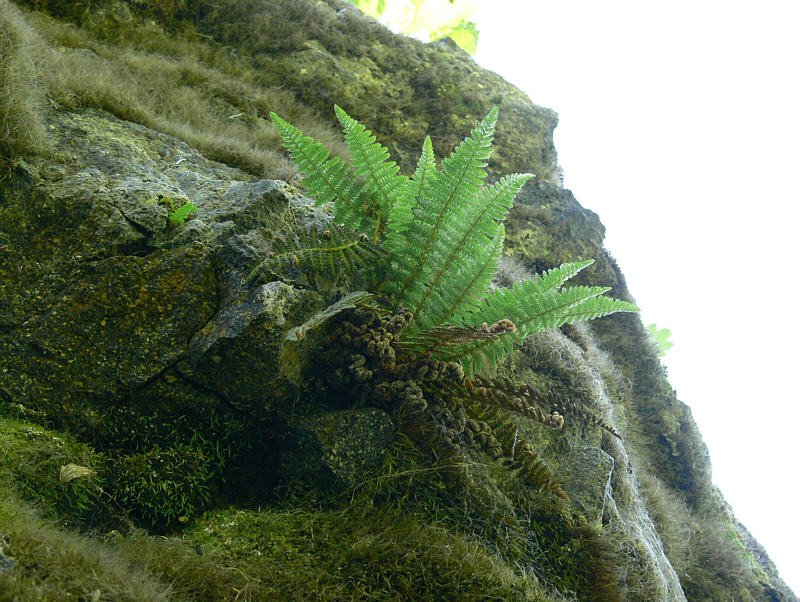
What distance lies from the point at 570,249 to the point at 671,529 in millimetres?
2496

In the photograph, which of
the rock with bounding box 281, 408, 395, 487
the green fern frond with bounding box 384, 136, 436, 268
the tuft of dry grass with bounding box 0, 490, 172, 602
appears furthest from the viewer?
the green fern frond with bounding box 384, 136, 436, 268

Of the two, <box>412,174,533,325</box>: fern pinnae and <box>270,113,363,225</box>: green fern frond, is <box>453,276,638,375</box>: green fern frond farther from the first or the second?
<box>270,113,363,225</box>: green fern frond

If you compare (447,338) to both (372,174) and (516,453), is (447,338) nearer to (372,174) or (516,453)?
(516,453)

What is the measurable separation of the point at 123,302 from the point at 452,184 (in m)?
1.42

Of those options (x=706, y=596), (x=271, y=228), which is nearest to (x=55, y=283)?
(x=271, y=228)

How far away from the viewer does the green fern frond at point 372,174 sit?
257 centimetres

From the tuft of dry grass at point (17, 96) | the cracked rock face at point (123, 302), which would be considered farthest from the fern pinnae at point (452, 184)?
the tuft of dry grass at point (17, 96)

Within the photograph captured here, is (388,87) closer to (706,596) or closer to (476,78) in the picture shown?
(476,78)

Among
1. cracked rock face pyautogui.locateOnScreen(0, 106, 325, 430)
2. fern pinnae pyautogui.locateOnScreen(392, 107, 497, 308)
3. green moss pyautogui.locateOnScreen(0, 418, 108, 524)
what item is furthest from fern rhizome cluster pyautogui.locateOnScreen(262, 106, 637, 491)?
green moss pyautogui.locateOnScreen(0, 418, 108, 524)

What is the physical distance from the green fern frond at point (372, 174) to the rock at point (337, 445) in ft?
2.76

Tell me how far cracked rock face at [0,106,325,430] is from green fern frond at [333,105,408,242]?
0.51 meters

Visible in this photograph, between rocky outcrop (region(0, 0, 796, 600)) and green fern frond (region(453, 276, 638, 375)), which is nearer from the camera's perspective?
rocky outcrop (region(0, 0, 796, 600))

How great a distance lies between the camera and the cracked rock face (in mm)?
2094

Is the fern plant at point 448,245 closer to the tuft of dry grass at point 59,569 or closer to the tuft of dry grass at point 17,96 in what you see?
the tuft of dry grass at point 17,96
